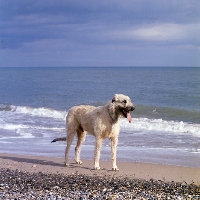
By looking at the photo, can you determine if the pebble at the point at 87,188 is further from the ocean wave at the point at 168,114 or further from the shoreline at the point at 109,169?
the ocean wave at the point at 168,114

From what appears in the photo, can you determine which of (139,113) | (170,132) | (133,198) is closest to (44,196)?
(133,198)

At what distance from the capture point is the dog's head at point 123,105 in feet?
27.5

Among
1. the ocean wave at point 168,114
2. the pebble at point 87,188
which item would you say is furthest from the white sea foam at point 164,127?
the pebble at point 87,188

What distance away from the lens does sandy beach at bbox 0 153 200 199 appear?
645 centimetres

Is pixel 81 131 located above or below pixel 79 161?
above

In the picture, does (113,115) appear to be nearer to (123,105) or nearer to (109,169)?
(123,105)

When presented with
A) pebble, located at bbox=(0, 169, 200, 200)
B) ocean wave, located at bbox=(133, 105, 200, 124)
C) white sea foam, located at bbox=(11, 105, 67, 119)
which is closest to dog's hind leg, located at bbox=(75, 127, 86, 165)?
pebble, located at bbox=(0, 169, 200, 200)

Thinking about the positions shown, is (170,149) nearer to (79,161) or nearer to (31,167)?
(79,161)

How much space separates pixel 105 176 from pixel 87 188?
1.24 m

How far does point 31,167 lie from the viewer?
880 centimetres

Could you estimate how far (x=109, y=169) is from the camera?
866 cm

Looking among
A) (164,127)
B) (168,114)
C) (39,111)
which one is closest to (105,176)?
(164,127)

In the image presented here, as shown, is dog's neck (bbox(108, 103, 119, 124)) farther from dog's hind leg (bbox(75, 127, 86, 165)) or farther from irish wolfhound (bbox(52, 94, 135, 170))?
dog's hind leg (bbox(75, 127, 86, 165))

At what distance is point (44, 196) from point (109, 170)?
2572 mm
